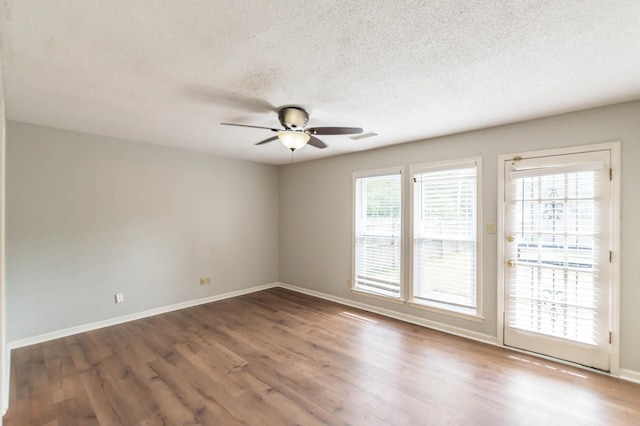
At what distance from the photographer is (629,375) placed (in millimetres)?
2564

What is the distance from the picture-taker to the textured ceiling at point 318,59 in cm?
148

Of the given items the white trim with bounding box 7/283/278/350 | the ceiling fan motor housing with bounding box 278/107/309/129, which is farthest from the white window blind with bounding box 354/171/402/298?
the white trim with bounding box 7/283/278/350

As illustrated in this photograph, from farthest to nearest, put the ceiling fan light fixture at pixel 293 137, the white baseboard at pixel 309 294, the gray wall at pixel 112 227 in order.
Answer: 1. the gray wall at pixel 112 227
2. the white baseboard at pixel 309 294
3. the ceiling fan light fixture at pixel 293 137

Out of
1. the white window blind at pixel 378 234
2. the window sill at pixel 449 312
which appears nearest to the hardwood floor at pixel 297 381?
the window sill at pixel 449 312

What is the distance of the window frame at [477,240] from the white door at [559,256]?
0.88 feet

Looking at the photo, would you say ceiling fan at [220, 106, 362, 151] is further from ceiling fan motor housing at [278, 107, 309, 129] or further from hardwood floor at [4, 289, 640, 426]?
hardwood floor at [4, 289, 640, 426]

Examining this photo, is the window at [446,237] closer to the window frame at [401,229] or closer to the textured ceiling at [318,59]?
the window frame at [401,229]

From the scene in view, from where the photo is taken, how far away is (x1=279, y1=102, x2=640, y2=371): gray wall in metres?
2.59

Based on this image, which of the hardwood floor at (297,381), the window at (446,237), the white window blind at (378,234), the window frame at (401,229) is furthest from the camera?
the white window blind at (378,234)

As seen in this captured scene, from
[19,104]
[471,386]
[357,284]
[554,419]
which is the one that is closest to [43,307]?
[19,104]

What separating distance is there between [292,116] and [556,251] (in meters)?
2.99

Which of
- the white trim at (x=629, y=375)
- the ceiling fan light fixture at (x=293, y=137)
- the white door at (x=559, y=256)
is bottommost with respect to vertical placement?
the white trim at (x=629, y=375)

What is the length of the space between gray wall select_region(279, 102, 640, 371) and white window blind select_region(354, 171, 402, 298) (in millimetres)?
179

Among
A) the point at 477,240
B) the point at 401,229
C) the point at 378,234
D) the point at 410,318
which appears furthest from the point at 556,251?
the point at 378,234
